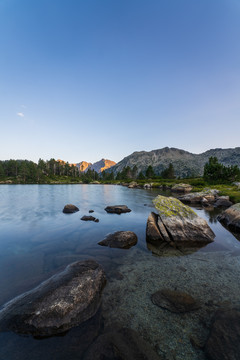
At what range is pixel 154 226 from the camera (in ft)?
48.4

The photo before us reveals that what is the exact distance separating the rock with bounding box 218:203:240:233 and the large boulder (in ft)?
19.0

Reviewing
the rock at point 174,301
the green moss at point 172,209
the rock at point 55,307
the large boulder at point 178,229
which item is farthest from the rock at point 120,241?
the rock at point 174,301

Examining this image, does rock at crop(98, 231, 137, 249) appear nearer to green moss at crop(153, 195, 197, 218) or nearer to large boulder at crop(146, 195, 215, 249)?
large boulder at crop(146, 195, 215, 249)

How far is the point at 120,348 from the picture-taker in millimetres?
4547

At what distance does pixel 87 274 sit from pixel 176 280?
4.99 m

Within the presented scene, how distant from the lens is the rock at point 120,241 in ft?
41.3

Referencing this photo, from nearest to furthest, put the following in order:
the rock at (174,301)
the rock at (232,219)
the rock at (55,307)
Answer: the rock at (55,307) → the rock at (174,301) → the rock at (232,219)

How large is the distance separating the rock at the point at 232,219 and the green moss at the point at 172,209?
7139 mm

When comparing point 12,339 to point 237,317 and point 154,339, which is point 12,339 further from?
point 237,317

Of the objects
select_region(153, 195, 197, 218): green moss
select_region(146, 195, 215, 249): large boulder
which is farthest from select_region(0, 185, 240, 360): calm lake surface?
select_region(153, 195, 197, 218): green moss

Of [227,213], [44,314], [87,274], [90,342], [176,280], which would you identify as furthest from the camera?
[227,213]

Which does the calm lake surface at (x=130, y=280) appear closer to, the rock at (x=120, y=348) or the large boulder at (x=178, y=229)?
the rock at (x=120, y=348)

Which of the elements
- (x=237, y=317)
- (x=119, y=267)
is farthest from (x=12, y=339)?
(x=237, y=317)

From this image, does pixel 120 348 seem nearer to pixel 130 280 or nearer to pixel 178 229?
pixel 130 280
